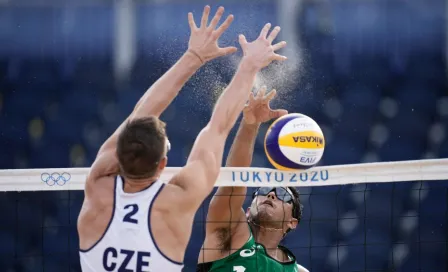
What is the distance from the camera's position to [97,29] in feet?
23.9

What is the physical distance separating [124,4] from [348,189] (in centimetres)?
270

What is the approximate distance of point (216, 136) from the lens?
3238 millimetres

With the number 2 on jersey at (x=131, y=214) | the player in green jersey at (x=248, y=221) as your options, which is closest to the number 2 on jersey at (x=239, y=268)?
the player in green jersey at (x=248, y=221)

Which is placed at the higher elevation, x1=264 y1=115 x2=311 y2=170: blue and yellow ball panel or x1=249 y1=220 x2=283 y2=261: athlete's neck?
x1=264 y1=115 x2=311 y2=170: blue and yellow ball panel

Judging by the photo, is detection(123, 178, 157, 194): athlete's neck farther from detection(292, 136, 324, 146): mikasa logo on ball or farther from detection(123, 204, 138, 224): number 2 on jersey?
detection(292, 136, 324, 146): mikasa logo on ball

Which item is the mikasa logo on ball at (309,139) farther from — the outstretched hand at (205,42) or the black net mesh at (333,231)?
the black net mesh at (333,231)

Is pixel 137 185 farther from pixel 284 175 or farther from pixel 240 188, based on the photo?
pixel 240 188

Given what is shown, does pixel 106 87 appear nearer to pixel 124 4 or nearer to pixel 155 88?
pixel 124 4

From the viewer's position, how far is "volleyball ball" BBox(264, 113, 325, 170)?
13.8ft

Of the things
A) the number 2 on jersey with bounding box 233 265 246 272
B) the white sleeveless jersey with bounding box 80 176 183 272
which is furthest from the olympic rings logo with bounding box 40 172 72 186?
the white sleeveless jersey with bounding box 80 176 183 272

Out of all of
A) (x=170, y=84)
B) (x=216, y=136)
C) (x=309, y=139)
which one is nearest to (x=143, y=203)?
(x=216, y=136)

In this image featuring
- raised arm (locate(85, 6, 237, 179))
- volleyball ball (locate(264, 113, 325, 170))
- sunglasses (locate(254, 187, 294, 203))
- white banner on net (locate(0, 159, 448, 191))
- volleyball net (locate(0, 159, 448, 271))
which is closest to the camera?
raised arm (locate(85, 6, 237, 179))

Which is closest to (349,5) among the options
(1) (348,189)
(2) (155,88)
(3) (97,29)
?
(1) (348,189)

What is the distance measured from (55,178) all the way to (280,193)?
136 cm
